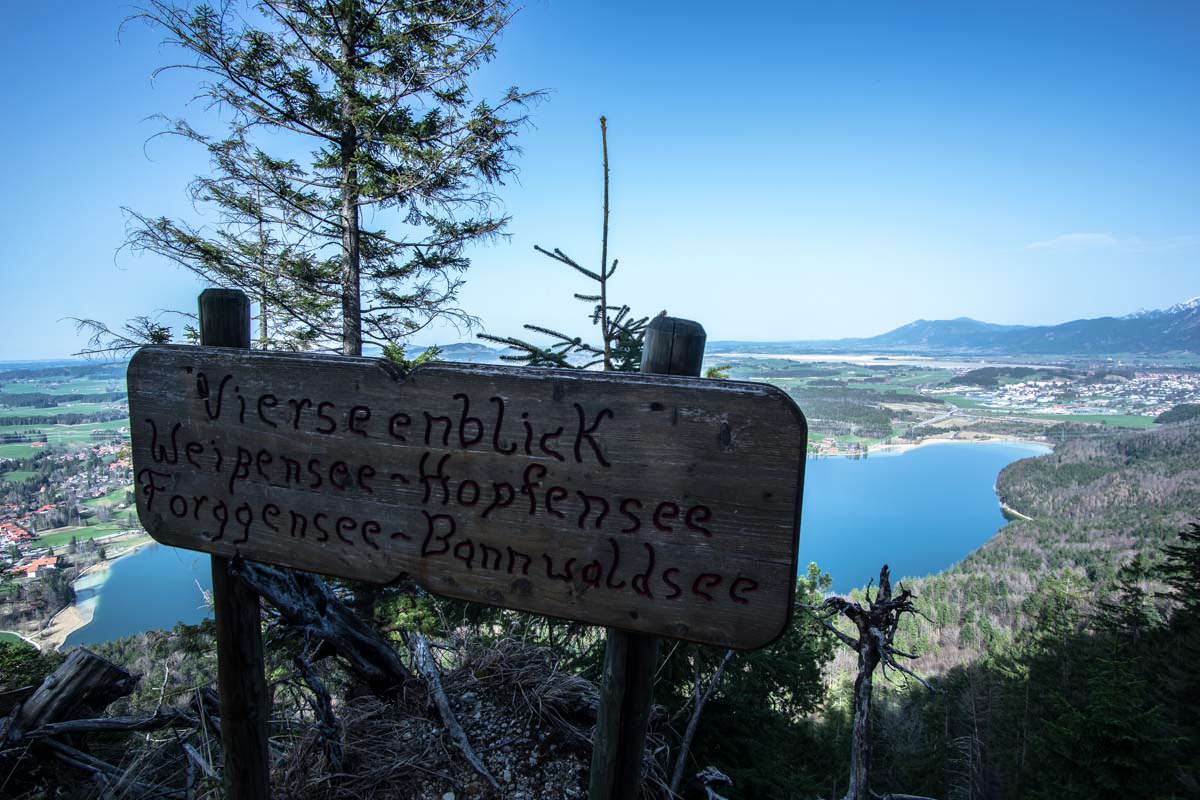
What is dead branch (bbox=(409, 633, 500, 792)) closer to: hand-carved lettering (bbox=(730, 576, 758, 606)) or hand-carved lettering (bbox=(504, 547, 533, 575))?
hand-carved lettering (bbox=(504, 547, 533, 575))

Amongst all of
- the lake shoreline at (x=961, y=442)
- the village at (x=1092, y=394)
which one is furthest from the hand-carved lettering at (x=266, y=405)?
the village at (x=1092, y=394)

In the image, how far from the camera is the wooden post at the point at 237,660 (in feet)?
5.20

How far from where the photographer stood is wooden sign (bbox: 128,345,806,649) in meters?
1.01

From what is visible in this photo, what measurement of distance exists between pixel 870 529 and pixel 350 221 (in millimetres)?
79036

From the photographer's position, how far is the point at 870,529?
71.8m

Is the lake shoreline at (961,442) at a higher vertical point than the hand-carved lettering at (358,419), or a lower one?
lower

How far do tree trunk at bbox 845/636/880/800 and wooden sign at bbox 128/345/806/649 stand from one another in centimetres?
159

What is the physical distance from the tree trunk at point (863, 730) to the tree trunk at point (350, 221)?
6.53m

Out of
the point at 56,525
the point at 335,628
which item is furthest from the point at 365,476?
the point at 56,525

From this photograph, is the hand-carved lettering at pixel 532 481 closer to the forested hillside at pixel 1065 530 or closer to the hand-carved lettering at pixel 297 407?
the hand-carved lettering at pixel 297 407

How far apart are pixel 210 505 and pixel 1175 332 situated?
28814cm

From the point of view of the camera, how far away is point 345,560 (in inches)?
51.8

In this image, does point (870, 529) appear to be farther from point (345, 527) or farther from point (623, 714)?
point (345, 527)

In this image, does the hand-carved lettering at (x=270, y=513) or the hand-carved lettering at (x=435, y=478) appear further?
the hand-carved lettering at (x=270, y=513)
